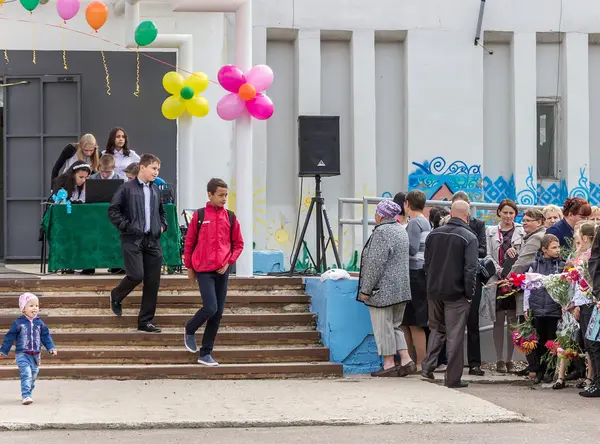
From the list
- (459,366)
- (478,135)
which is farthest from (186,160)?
(459,366)

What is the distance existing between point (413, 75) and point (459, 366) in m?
9.26

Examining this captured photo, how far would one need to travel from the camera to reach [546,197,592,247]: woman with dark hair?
41.2ft

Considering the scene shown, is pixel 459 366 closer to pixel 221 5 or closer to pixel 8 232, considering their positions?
pixel 221 5

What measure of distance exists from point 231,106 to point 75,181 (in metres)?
2.26

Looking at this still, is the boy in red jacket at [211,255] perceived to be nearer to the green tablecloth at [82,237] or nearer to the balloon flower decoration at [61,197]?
the green tablecloth at [82,237]

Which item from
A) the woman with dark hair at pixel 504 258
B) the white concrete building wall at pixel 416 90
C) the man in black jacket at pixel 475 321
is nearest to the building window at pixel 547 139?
the white concrete building wall at pixel 416 90

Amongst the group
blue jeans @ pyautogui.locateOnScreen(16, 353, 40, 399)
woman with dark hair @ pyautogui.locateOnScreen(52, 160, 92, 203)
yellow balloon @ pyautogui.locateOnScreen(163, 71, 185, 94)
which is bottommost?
blue jeans @ pyautogui.locateOnScreen(16, 353, 40, 399)

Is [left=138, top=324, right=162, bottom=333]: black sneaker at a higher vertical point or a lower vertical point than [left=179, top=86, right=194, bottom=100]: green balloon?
lower

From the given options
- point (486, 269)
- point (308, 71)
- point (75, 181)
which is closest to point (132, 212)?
point (75, 181)

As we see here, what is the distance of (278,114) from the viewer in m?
20.4

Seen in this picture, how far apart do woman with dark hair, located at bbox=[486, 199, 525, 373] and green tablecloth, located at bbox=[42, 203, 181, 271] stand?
3848 mm

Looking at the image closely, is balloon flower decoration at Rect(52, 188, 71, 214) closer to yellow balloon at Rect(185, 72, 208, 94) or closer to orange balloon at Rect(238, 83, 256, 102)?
orange balloon at Rect(238, 83, 256, 102)

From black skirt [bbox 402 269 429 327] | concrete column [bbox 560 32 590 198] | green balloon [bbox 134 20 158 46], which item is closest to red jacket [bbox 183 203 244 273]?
black skirt [bbox 402 269 429 327]

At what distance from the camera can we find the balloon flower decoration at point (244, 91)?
14336 mm
